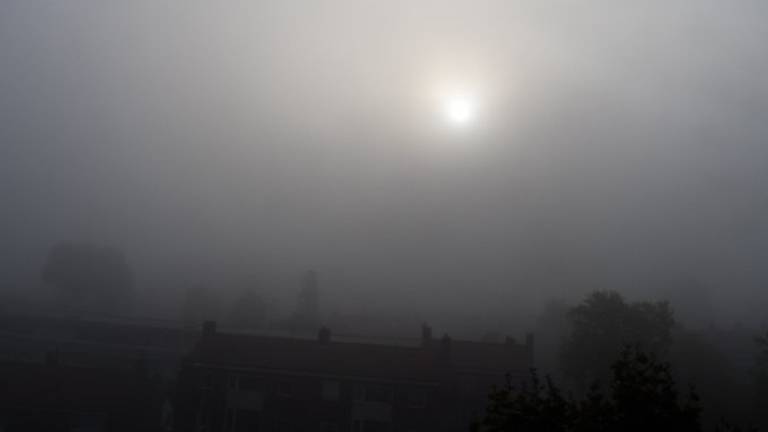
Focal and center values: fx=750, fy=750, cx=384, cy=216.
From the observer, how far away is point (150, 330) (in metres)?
88.3

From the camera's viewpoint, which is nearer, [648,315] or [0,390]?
[0,390]

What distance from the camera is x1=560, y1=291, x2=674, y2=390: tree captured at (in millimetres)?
67750

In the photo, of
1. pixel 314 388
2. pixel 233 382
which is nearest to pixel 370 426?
pixel 314 388

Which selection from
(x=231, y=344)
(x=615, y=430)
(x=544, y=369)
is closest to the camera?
(x=615, y=430)

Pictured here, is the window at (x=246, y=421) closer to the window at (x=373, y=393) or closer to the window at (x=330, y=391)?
the window at (x=330, y=391)

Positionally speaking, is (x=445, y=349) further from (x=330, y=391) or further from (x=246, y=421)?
(x=246, y=421)

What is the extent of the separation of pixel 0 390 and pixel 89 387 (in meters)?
5.67

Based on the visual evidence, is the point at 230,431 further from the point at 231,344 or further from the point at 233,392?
the point at 231,344

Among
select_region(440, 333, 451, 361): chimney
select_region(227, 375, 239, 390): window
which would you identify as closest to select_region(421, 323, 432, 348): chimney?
select_region(440, 333, 451, 361): chimney

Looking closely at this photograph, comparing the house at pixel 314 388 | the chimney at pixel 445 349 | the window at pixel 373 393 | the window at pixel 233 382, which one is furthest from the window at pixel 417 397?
the window at pixel 233 382

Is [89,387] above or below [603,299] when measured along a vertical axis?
below

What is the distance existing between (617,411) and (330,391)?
4217 centimetres

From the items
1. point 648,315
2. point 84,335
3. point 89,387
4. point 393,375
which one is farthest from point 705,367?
point 84,335

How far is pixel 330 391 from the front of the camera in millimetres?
53656
